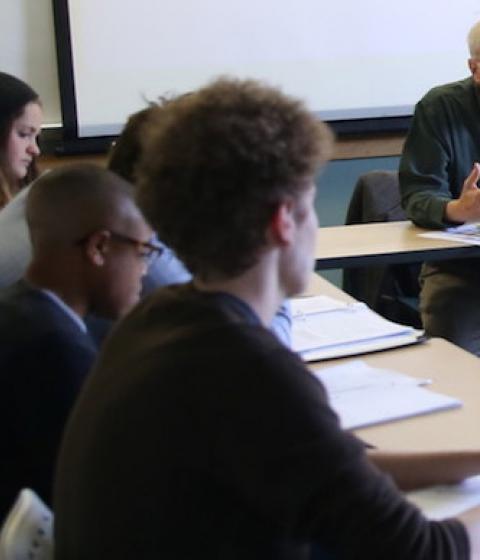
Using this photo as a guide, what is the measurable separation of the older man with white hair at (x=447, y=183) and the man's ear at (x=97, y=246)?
1.74 meters

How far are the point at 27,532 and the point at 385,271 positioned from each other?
2482 mm

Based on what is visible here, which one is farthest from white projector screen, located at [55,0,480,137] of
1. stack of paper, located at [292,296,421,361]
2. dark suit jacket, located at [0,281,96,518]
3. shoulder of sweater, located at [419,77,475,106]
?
dark suit jacket, located at [0,281,96,518]

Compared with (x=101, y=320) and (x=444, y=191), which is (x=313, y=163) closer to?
(x=101, y=320)

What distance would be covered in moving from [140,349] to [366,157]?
3.24 metres

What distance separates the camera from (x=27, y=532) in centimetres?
105

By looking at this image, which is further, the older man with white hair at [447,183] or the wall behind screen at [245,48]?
the wall behind screen at [245,48]

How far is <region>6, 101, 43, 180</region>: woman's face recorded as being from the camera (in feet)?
7.47

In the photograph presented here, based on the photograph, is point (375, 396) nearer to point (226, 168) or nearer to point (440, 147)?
point (226, 168)

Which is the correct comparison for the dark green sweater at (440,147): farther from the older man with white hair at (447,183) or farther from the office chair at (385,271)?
the office chair at (385,271)

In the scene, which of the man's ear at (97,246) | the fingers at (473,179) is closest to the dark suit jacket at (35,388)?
the man's ear at (97,246)

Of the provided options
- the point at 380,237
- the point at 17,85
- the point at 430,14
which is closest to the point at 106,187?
the point at 17,85

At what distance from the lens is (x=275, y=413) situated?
0.89 m

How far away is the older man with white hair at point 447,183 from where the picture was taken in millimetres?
2938

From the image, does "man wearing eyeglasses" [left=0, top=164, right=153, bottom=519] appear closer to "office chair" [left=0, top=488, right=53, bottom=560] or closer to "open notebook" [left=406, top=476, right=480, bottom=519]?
"office chair" [left=0, top=488, right=53, bottom=560]
